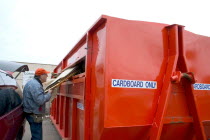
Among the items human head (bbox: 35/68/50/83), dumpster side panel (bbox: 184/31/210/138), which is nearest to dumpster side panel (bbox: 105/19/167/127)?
dumpster side panel (bbox: 184/31/210/138)

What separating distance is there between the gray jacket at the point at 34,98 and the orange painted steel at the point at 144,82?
3.97 feet

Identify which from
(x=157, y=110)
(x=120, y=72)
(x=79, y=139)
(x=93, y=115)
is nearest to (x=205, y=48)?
(x=157, y=110)

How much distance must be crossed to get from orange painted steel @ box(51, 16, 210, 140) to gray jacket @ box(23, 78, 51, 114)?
1.21 m

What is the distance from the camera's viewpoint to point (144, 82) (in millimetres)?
2215

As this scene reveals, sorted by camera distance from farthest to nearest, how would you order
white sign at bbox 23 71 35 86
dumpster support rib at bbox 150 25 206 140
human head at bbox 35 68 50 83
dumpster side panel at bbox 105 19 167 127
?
white sign at bbox 23 71 35 86 → human head at bbox 35 68 50 83 → dumpster support rib at bbox 150 25 206 140 → dumpster side panel at bbox 105 19 167 127

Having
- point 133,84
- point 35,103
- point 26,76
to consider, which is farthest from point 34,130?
point 26,76

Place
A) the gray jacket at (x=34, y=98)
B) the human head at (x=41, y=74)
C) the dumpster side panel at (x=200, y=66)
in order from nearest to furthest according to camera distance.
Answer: the dumpster side panel at (x=200, y=66) < the gray jacket at (x=34, y=98) < the human head at (x=41, y=74)

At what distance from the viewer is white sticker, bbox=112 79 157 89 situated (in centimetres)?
207

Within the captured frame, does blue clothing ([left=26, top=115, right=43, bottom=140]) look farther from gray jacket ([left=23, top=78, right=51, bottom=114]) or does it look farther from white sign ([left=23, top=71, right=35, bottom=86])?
white sign ([left=23, top=71, right=35, bottom=86])

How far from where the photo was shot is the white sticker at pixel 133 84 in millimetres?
2072

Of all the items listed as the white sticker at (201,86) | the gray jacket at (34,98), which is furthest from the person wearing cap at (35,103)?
the white sticker at (201,86)

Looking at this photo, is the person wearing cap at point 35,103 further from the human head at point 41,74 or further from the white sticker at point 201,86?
the white sticker at point 201,86

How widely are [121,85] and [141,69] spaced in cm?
32

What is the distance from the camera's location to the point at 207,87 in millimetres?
2645
